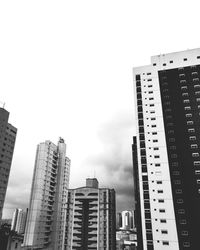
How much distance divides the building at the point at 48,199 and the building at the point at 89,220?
387cm

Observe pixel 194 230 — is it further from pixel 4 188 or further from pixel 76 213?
pixel 4 188

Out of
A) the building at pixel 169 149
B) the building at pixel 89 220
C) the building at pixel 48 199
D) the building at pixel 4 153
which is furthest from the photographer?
the building at pixel 89 220

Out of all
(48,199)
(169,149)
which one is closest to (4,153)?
(48,199)

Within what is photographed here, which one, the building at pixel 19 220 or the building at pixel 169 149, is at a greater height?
the building at pixel 169 149

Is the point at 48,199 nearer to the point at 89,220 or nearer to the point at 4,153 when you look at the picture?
the point at 89,220

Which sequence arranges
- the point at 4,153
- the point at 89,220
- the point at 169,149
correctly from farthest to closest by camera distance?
the point at 89,220
the point at 4,153
the point at 169,149

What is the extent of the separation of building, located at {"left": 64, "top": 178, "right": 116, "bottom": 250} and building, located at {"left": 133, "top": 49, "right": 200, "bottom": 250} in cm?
3094

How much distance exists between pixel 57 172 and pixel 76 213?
19872 millimetres

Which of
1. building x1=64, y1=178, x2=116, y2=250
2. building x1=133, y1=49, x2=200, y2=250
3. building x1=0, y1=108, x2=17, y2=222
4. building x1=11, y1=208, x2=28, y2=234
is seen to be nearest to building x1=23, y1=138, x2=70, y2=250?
building x1=64, y1=178, x2=116, y2=250

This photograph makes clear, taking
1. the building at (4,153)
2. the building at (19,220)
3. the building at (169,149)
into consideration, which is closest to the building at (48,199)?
the building at (4,153)

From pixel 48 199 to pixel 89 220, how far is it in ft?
70.0

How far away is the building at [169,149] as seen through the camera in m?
39.6

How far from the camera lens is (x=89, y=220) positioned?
79812 millimetres

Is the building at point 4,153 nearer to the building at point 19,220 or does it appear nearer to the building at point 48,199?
the building at point 48,199
